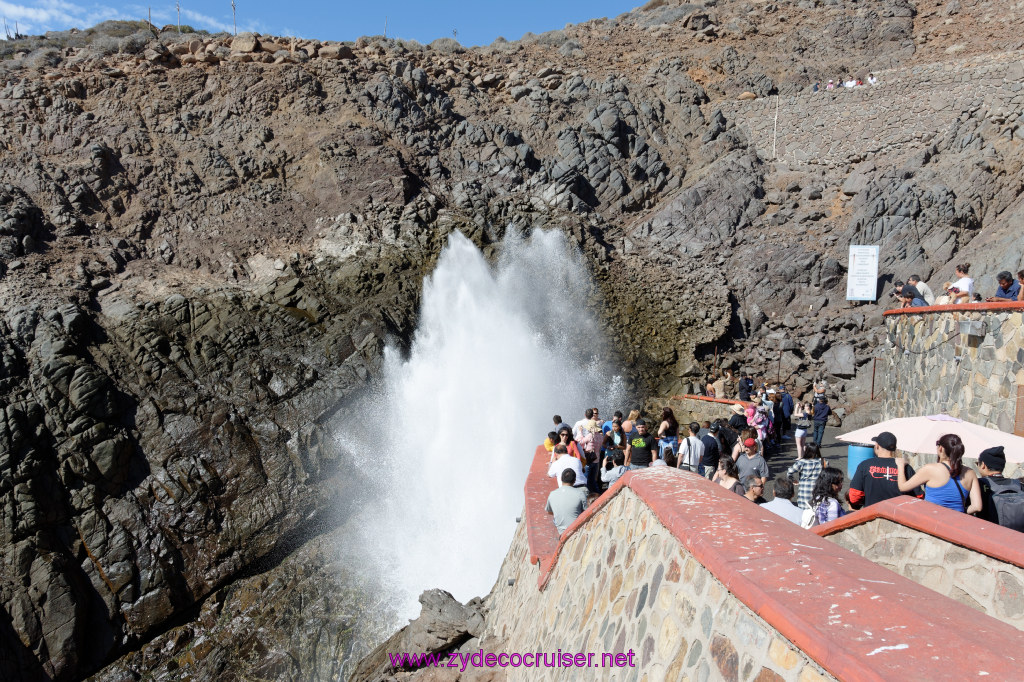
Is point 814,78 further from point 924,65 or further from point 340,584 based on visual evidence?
point 340,584

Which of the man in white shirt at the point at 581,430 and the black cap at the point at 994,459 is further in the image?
the man in white shirt at the point at 581,430

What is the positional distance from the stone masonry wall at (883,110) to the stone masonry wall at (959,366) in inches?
577

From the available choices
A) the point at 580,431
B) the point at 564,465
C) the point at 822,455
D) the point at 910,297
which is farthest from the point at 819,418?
the point at 564,465

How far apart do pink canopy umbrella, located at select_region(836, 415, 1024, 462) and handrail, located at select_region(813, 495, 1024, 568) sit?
2.85 metres

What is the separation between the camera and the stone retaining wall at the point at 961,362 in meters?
9.41

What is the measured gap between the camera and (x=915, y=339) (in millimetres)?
13250

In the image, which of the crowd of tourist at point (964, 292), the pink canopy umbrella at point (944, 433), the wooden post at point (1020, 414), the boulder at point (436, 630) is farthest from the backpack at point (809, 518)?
→ the crowd of tourist at point (964, 292)

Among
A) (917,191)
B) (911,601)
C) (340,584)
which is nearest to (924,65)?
(917,191)

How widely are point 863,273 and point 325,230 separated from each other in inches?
699

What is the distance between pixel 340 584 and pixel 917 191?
22.0 metres

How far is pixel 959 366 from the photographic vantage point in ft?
36.0

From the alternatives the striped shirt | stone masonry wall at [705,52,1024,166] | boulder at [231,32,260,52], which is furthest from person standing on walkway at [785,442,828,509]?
boulder at [231,32,260,52]

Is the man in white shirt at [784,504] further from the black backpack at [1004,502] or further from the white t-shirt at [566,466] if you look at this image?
the white t-shirt at [566,466]

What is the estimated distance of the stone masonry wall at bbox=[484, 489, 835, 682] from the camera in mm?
2459
